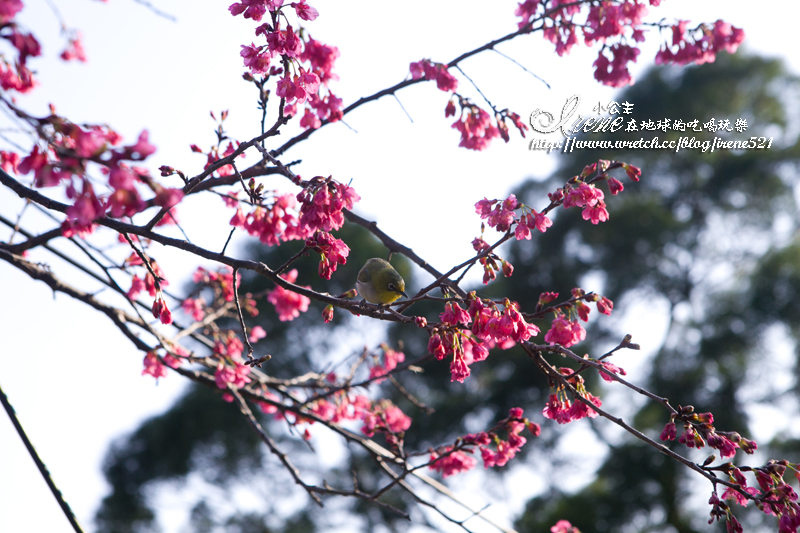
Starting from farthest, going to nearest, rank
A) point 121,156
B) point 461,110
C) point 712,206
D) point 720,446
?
point 712,206, point 461,110, point 720,446, point 121,156

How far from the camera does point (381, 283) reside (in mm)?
1940

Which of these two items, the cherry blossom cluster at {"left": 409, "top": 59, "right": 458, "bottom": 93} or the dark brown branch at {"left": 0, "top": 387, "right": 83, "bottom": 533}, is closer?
the dark brown branch at {"left": 0, "top": 387, "right": 83, "bottom": 533}

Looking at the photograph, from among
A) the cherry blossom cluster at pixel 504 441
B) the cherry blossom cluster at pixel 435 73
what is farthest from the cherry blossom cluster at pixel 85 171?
the cherry blossom cluster at pixel 504 441

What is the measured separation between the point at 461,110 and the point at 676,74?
1412 cm

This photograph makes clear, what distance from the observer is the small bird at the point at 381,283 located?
6.34 ft

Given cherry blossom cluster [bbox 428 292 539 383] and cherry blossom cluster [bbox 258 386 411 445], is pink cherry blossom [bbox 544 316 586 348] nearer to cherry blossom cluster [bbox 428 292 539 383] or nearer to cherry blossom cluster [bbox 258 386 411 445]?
cherry blossom cluster [bbox 428 292 539 383]

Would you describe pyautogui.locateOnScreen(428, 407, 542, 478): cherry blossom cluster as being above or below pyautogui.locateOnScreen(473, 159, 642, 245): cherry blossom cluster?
below

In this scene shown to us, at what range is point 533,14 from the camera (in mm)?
2771

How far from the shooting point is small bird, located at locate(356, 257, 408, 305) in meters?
1.93

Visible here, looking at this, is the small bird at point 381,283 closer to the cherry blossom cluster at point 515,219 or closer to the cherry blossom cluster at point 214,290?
the cherry blossom cluster at point 515,219

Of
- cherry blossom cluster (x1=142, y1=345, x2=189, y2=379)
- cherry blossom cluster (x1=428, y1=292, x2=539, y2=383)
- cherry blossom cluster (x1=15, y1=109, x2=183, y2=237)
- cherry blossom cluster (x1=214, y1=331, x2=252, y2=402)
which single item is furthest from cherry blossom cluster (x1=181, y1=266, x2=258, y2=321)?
cherry blossom cluster (x1=15, y1=109, x2=183, y2=237)

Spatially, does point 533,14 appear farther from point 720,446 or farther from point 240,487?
point 240,487

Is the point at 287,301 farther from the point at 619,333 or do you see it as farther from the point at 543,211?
the point at 619,333

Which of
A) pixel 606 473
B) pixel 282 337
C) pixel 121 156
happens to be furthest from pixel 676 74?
pixel 121 156
